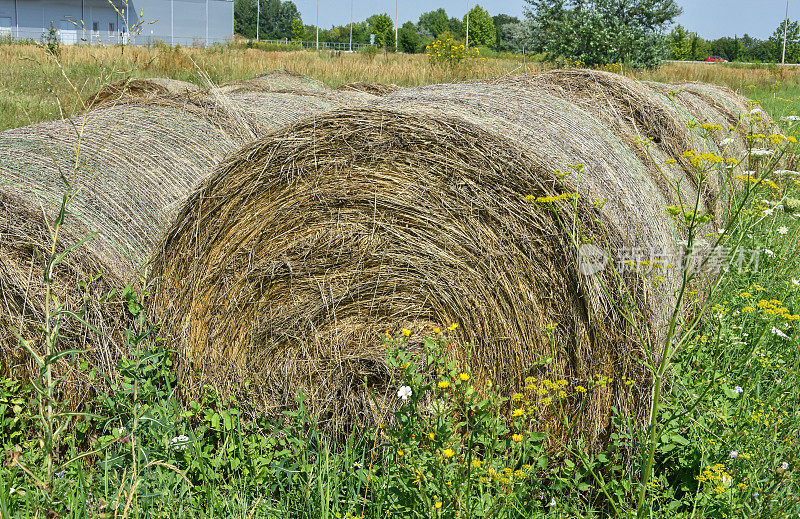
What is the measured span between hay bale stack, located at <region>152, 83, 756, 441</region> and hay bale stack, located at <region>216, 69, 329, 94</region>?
3.47 m

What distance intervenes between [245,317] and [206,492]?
85 centimetres

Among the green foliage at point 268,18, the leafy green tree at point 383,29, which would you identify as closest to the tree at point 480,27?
the leafy green tree at point 383,29

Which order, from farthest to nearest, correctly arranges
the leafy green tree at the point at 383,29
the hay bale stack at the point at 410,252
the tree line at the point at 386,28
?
the leafy green tree at the point at 383,29 → the tree line at the point at 386,28 → the hay bale stack at the point at 410,252

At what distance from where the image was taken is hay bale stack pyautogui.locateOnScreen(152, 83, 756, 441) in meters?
2.70

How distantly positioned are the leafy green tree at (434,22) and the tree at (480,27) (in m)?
3.63

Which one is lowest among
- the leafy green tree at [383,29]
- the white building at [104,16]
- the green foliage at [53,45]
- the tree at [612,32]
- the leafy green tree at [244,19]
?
the green foliage at [53,45]

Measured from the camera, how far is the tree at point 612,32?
796 inches

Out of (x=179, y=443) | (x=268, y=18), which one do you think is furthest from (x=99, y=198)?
(x=268, y=18)

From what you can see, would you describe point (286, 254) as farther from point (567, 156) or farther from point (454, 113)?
point (567, 156)

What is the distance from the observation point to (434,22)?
87.8 meters

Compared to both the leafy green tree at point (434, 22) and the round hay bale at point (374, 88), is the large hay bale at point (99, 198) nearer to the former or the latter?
the round hay bale at point (374, 88)

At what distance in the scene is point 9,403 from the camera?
10.5 ft

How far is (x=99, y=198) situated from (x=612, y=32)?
20138 mm

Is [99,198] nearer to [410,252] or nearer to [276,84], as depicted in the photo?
[410,252]
